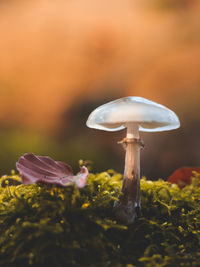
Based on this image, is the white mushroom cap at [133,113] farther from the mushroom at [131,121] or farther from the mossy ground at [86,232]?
the mossy ground at [86,232]

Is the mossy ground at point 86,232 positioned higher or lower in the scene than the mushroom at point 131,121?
lower

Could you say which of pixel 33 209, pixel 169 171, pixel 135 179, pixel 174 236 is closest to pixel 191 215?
pixel 174 236

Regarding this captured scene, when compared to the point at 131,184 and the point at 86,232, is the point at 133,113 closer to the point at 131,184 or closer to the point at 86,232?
the point at 131,184

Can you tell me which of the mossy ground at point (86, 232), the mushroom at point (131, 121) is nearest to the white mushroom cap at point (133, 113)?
the mushroom at point (131, 121)

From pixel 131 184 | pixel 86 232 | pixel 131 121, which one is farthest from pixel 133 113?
pixel 86 232

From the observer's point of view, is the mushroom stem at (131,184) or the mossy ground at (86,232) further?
the mushroom stem at (131,184)

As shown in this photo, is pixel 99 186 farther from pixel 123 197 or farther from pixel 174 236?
pixel 174 236

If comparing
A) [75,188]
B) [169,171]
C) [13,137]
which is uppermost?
[75,188]
